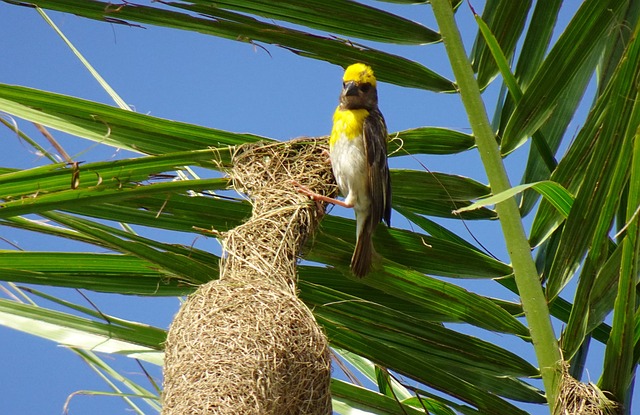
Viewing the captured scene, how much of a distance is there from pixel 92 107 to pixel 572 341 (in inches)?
57.8

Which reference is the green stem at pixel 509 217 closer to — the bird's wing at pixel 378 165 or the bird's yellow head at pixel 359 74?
the bird's yellow head at pixel 359 74

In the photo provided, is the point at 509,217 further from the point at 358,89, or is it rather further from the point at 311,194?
the point at 358,89

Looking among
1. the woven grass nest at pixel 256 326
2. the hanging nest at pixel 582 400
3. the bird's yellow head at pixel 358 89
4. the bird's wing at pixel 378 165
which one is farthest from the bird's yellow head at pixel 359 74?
the hanging nest at pixel 582 400

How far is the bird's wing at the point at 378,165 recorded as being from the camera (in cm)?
323

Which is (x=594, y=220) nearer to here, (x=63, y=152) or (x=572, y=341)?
(x=572, y=341)

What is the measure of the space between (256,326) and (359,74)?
1.02 metres

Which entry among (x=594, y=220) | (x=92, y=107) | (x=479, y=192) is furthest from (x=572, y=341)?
(x=92, y=107)

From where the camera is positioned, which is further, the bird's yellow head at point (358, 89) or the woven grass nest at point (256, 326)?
the bird's yellow head at point (358, 89)

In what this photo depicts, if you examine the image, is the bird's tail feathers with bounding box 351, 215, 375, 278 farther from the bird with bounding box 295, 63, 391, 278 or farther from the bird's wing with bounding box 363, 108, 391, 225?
the bird's wing with bounding box 363, 108, 391, 225

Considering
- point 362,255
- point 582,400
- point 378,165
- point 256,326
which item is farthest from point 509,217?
point 256,326

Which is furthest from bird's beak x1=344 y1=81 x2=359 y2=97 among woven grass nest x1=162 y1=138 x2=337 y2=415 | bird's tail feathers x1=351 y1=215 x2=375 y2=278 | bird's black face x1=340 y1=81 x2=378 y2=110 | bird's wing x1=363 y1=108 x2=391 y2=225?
Answer: bird's tail feathers x1=351 y1=215 x2=375 y2=278

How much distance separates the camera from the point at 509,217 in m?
2.78

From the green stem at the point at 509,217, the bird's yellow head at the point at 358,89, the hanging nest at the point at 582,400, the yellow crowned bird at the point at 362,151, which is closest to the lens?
the hanging nest at the point at 582,400

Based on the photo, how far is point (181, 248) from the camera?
274 centimetres
